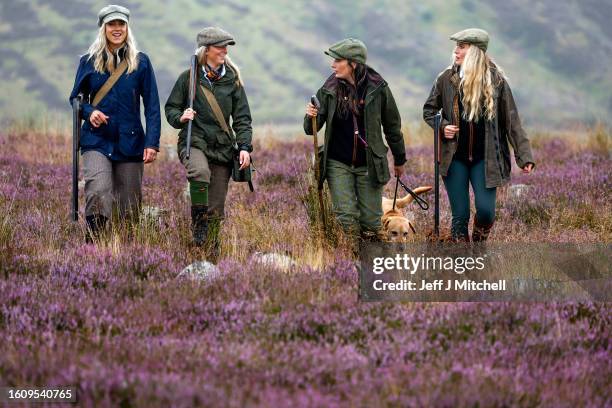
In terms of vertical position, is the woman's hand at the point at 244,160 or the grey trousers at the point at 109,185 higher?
the woman's hand at the point at 244,160

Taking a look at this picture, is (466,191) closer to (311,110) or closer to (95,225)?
(311,110)

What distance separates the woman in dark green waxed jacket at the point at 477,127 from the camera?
8.27 metres

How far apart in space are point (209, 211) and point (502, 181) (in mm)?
2679

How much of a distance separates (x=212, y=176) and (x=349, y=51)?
5.60ft

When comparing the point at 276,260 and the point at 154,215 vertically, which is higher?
the point at 154,215

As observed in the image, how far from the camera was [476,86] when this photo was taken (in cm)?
823

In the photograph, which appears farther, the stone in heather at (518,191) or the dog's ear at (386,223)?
the stone in heather at (518,191)

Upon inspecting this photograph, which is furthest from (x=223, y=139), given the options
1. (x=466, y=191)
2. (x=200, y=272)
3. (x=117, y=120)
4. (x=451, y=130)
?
(x=466, y=191)

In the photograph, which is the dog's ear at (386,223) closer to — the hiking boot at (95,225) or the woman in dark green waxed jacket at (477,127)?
the woman in dark green waxed jacket at (477,127)

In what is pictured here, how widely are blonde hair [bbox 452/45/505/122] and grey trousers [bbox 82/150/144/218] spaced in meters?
3.02

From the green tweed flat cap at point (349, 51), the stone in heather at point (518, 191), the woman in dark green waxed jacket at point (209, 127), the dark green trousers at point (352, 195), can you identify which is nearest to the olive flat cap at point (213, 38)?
the woman in dark green waxed jacket at point (209, 127)

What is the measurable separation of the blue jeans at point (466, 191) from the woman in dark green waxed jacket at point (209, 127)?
1.88 meters

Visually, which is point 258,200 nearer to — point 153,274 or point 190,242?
point 190,242

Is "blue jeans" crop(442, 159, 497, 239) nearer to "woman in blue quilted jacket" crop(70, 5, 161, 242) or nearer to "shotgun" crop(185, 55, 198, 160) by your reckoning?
"shotgun" crop(185, 55, 198, 160)
